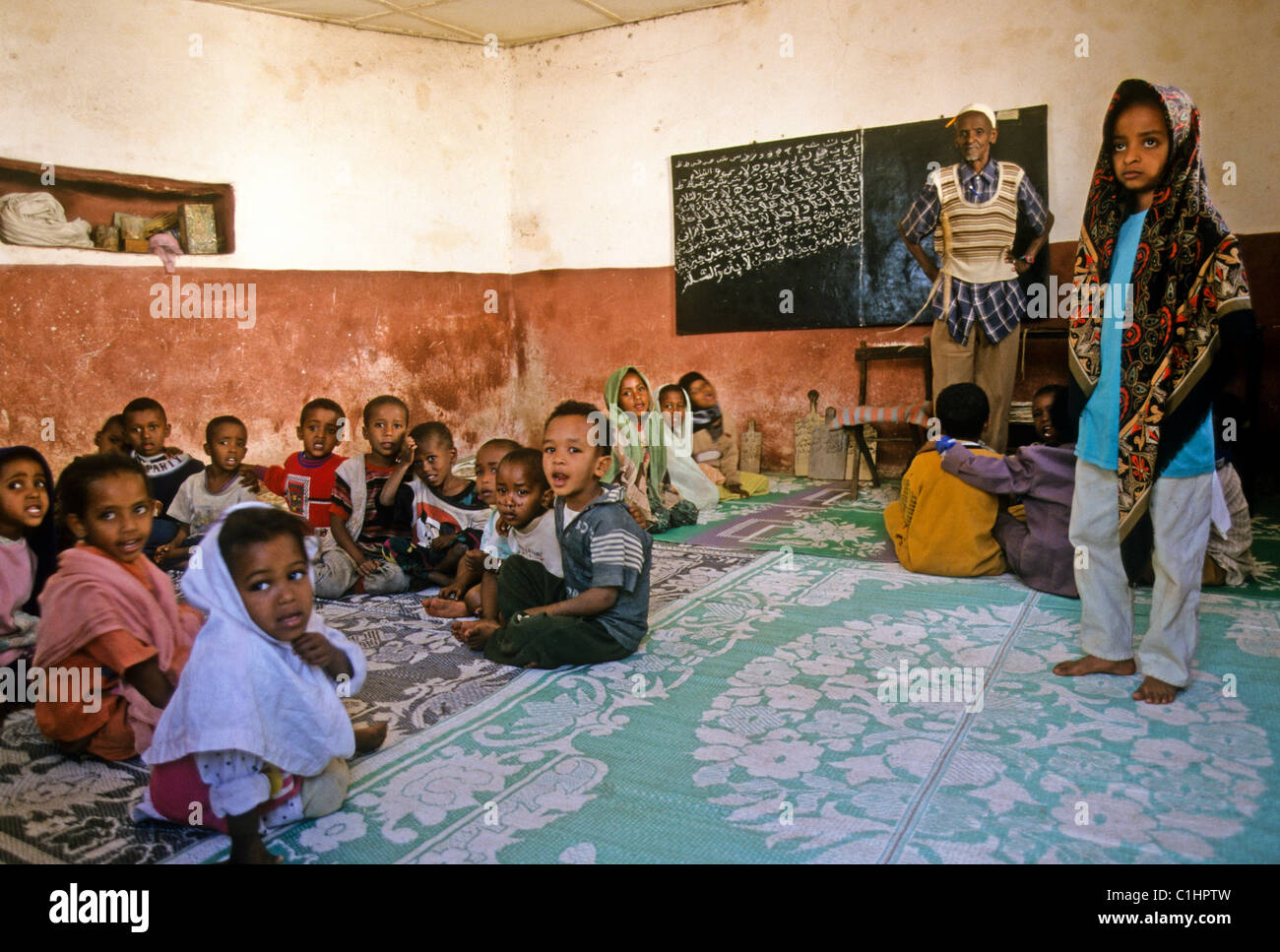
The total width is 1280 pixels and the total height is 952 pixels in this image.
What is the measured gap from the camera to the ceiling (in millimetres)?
6539

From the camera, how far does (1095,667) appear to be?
2.72m

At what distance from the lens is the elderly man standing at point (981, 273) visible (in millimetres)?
5156

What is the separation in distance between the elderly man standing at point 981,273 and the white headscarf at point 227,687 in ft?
14.1

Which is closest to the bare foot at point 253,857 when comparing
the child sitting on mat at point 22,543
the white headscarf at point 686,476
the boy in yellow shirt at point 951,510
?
the child sitting on mat at point 22,543

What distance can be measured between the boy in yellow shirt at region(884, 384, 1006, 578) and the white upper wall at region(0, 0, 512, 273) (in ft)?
15.9

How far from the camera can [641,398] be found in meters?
5.54

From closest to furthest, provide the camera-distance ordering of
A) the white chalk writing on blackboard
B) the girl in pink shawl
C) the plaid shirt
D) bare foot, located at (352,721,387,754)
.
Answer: the girl in pink shawl → bare foot, located at (352,721,387,754) → the plaid shirt → the white chalk writing on blackboard

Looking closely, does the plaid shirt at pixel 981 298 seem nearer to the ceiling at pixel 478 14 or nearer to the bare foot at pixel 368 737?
the ceiling at pixel 478 14

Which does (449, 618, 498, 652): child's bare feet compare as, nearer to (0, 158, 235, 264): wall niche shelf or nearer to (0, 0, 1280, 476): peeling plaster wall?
(0, 0, 1280, 476): peeling plaster wall

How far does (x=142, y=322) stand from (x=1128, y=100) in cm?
566

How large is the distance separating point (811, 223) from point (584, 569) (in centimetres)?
472

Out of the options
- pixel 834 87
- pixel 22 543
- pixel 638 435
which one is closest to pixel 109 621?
pixel 22 543

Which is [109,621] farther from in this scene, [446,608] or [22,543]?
[446,608]

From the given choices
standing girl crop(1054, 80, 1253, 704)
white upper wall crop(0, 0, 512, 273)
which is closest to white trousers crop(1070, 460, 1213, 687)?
standing girl crop(1054, 80, 1253, 704)
